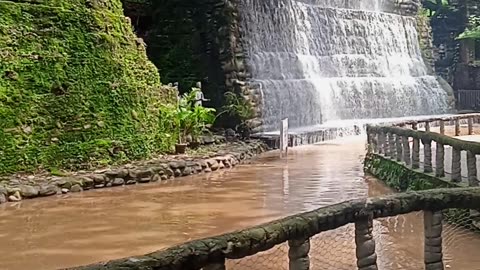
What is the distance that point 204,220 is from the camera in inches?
314

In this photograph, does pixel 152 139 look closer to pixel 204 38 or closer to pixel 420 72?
pixel 204 38

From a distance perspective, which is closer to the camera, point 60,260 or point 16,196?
point 60,260

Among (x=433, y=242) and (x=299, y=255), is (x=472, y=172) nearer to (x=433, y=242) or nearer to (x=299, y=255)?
(x=433, y=242)

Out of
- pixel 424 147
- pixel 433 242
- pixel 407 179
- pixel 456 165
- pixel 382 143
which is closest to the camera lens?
pixel 433 242

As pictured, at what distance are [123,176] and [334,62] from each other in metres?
14.1

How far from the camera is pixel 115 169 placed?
11008mm

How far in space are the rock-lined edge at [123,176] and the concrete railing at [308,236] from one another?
7.06 m

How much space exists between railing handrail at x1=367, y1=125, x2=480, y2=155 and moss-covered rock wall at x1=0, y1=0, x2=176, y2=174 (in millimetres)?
4656

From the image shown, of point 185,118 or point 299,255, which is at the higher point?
point 185,118

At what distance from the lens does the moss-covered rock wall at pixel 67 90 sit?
35.2ft

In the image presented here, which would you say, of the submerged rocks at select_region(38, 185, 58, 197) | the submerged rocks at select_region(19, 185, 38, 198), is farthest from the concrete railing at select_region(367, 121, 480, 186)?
the submerged rocks at select_region(19, 185, 38, 198)

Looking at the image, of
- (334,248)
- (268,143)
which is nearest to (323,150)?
(268,143)

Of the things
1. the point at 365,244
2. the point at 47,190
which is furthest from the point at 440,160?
the point at 47,190

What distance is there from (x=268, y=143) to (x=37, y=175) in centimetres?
718
